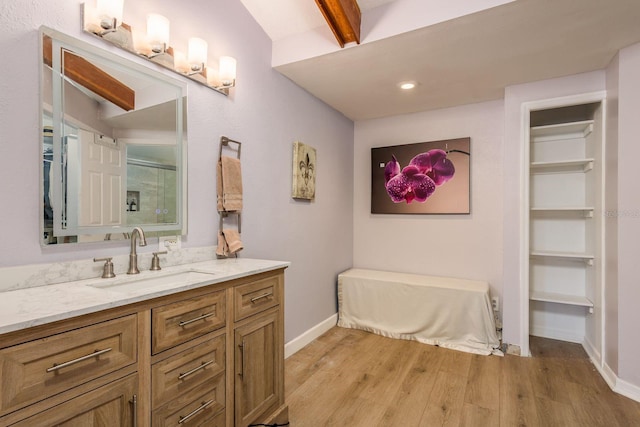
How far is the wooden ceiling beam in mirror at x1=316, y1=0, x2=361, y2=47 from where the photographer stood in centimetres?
185

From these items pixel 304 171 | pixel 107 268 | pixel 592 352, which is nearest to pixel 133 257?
pixel 107 268

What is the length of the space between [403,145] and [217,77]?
83.7 inches

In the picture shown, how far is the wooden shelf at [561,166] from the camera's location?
271 centimetres

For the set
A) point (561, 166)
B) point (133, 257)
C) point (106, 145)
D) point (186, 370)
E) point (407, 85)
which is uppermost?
point (407, 85)

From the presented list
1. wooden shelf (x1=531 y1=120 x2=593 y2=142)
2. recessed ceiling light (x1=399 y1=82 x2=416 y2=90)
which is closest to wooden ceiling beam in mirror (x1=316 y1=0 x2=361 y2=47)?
recessed ceiling light (x1=399 y1=82 x2=416 y2=90)

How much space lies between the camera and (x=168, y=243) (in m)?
1.77

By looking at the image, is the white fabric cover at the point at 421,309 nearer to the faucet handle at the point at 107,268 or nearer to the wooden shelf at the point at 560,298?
the wooden shelf at the point at 560,298

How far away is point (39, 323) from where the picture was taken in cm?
86

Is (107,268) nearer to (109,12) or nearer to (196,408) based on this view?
(196,408)

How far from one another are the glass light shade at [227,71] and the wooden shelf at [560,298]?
9.61 ft

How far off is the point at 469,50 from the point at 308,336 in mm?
2546

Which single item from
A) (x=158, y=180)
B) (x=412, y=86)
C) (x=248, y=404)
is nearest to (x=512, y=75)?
(x=412, y=86)

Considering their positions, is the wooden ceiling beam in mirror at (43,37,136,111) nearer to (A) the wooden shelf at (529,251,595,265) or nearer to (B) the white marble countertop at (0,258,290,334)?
(B) the white marble countertop at (0,258,290,334)

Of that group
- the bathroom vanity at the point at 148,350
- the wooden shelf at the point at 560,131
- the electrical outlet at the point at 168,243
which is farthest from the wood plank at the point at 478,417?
the wooden shelf at the point at 560,131
